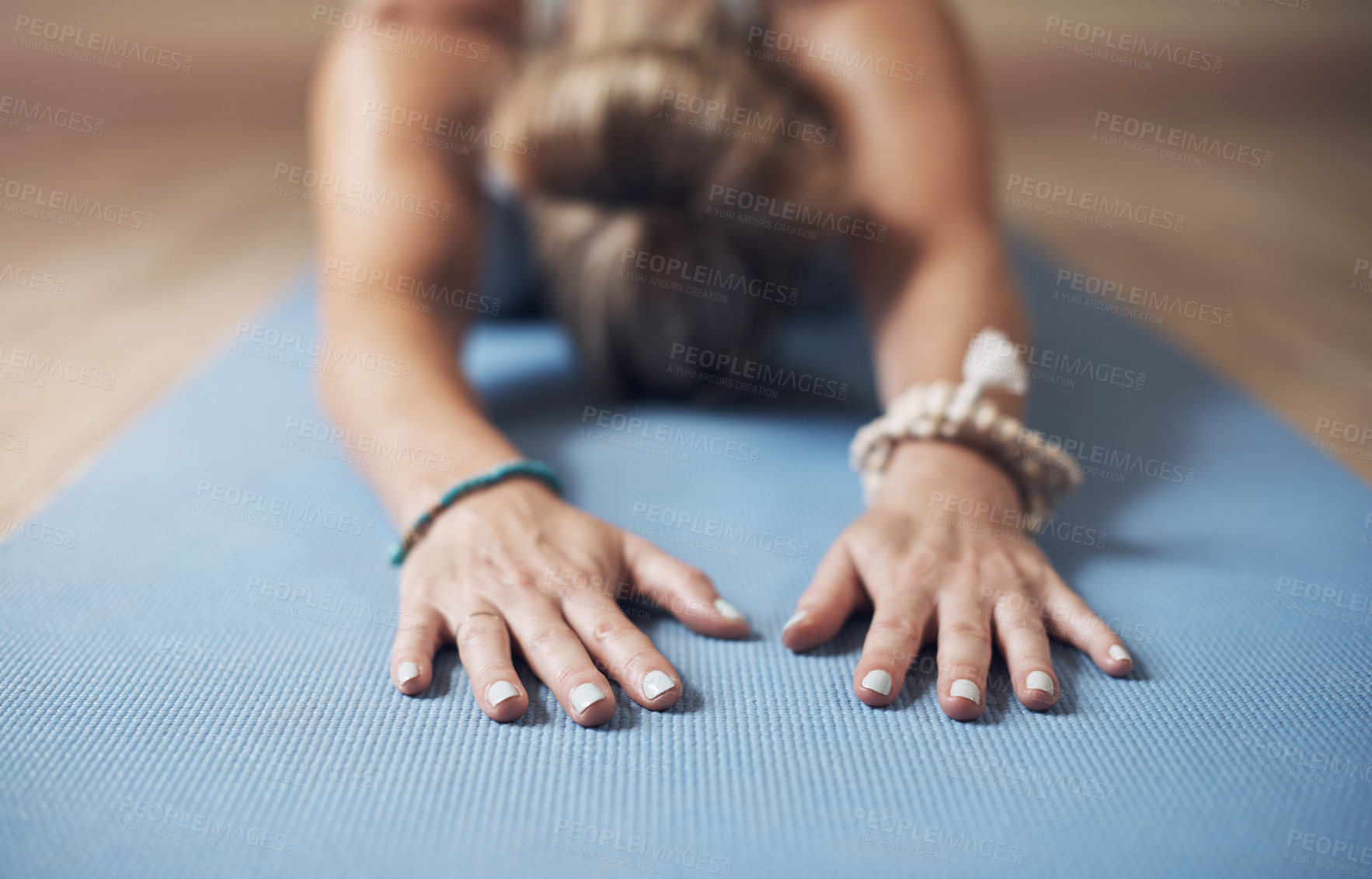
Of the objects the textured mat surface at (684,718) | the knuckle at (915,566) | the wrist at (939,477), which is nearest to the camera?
the textured mat surface at (684,718)

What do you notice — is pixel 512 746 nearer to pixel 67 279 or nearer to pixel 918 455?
pixel 918 455

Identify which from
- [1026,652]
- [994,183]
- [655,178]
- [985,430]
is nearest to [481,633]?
[1026,652]

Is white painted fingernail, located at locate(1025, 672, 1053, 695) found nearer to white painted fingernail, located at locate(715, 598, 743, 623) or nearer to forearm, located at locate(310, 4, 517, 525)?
white painted fingernail, located at locate(715, 598, 743, 623)

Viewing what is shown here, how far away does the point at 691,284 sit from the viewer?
128cm

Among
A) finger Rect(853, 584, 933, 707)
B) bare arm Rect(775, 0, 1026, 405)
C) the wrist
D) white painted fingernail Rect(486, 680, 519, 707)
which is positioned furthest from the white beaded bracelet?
white painted fingernail Rect(486, 680, 519, 707)

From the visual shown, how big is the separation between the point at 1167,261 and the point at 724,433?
139 cm

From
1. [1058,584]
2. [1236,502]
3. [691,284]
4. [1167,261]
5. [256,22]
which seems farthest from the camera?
[256,22]

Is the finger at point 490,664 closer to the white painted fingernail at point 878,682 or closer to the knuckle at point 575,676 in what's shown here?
the knuckle at point 575,676

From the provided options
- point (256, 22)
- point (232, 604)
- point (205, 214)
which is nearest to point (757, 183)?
point (232, 604)

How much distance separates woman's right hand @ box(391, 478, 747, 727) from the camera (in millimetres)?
765

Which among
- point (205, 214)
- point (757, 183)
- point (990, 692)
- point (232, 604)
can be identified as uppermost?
point (757, 183)

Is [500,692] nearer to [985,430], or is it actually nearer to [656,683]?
[656,683]

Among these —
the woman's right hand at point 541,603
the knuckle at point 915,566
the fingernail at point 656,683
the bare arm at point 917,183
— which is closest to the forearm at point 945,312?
the bare arm at point 917,183

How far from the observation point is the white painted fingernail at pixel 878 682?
0.76m
